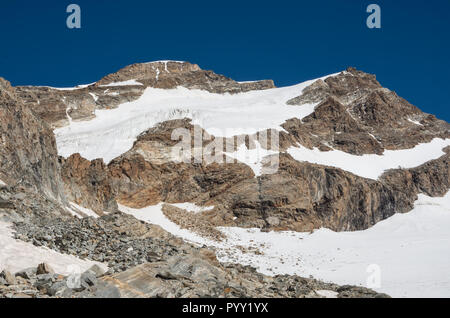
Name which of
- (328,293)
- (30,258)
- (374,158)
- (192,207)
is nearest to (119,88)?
(374,158)

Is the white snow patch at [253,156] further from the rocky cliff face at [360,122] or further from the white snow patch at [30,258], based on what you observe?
the white snow patch at [30,258]

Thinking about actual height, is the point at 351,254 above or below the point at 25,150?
Result: below

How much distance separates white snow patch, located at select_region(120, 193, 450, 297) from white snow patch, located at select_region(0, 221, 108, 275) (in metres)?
14.4

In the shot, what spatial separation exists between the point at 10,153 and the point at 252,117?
153 ft

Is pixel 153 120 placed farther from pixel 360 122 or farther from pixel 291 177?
pixel 360 122

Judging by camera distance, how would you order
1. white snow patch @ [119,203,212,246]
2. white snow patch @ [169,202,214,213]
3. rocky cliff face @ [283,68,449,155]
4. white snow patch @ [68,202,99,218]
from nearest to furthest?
white snow patch @ [68,202,99,218] → white snow patch @ [119,203,212,246] → white snow patch @ [169,202,214,213] → rocky cliff face @ [283,68,449,155]

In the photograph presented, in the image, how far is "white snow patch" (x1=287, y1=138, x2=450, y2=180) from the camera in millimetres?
58125

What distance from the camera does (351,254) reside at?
32.7m

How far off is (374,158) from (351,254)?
3769cm

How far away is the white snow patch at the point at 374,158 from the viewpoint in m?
58.1

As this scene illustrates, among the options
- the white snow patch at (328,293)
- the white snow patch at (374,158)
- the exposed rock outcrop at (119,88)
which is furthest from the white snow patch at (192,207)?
the exposed rock outcrop at (119,88)

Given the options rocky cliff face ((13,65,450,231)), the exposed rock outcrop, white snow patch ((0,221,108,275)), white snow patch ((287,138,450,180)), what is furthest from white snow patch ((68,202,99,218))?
the exposed rock outcrop

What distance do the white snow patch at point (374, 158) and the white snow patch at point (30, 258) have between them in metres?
43.6

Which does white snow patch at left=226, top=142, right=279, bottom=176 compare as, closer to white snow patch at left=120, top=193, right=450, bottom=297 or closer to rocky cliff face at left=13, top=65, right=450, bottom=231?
rocky cliff face at left=13, top=65, right=450, bottom=231
